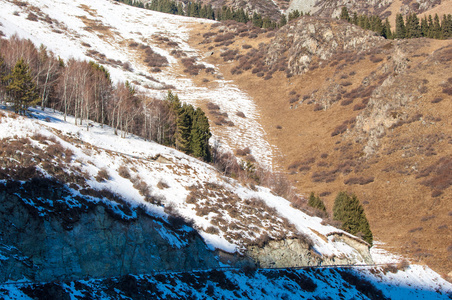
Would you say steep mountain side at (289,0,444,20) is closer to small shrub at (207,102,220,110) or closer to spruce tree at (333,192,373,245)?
small shrub at (207,102,220,110)

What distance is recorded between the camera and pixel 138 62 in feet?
344

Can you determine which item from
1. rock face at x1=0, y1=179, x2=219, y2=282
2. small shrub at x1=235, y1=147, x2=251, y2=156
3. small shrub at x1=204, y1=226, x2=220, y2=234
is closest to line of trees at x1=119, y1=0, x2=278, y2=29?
small shrub at x1=235, y1=147, x2=251, y2=156

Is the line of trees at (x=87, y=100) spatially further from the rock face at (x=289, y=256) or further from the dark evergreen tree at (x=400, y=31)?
the dark evergreen tree at (x=400, y=31)

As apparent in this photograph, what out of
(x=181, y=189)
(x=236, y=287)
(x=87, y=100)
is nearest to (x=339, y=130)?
(x=87, y=100)

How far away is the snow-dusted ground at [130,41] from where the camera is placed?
7675 cm

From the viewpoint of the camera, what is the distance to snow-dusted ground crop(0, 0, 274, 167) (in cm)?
7675

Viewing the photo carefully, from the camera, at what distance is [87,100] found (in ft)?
133

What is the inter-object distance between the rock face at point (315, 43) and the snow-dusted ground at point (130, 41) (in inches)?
675

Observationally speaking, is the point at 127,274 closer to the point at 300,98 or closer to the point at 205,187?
the point at 205,187

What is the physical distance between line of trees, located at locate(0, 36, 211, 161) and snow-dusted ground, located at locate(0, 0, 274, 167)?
16.6 meters

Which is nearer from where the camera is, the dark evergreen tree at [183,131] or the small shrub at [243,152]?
the dark evergreen tree at [183,131]

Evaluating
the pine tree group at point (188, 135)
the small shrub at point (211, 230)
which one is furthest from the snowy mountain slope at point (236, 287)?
the pine tree group at point (188, 135)

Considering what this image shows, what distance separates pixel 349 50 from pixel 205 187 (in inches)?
3084

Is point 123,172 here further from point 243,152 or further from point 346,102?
point 346,102
